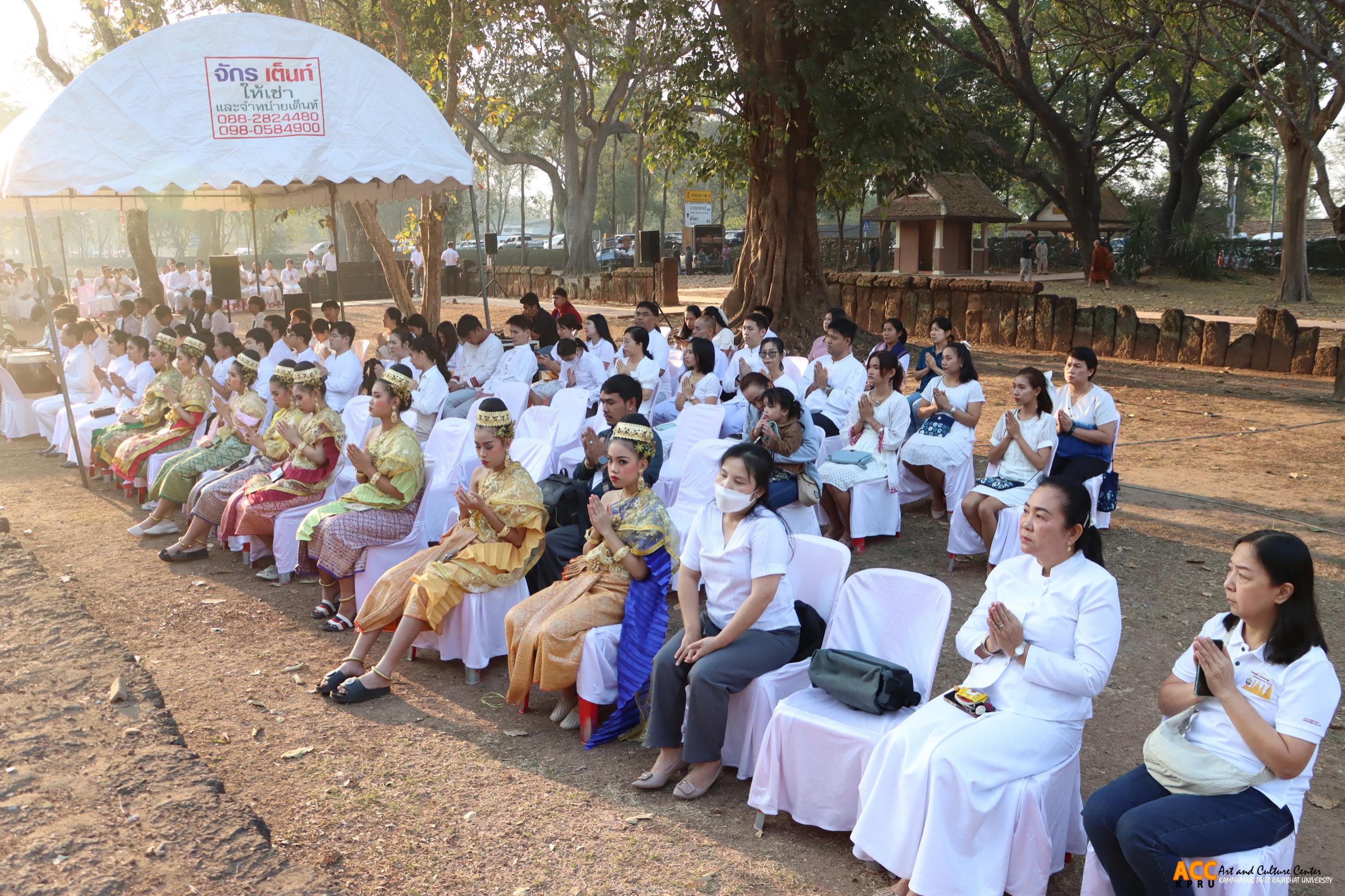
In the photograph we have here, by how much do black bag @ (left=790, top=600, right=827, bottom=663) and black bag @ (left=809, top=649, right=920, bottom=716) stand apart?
34 centimetres

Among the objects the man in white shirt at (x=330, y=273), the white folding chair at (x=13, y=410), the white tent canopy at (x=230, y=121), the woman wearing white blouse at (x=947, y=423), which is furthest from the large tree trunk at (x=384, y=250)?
the man in white shirt at (x=330, y=273)

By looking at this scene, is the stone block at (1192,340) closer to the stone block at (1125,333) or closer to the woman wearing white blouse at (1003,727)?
the stone block at (1125,333)

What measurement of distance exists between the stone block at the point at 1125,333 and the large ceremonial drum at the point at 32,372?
47.1ft

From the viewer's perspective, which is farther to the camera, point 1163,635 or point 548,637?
point 1163,635

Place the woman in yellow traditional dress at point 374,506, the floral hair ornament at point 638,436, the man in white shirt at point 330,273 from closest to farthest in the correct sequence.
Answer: the floral hair ornament at point 638,436
the woman in yellow traditional dress at point 374,506
the man in white shirt at point 330,273

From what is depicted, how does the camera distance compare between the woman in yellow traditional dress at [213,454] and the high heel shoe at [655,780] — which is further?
the woman in yellow traditional dress at [213,454]

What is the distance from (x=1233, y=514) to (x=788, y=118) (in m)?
8.31

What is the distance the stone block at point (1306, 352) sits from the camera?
42.4ft

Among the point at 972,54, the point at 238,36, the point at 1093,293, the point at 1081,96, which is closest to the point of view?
the point at 238,36

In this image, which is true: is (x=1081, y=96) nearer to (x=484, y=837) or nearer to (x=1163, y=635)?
(x=1163, y=635)

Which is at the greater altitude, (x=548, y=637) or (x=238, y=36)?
(x=238, y=36)

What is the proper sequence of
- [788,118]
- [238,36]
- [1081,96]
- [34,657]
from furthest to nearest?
[1081,96], [788,118], [238,36], [34,657]

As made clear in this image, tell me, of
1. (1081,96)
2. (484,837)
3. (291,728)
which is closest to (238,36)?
(291,728)

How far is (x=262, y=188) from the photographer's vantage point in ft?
41.7
